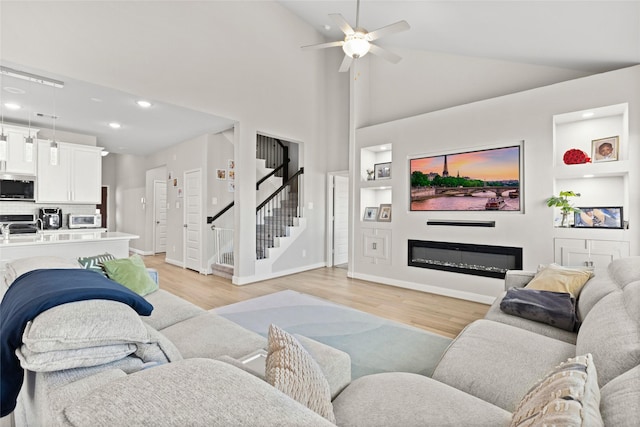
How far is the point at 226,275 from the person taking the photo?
557 cm

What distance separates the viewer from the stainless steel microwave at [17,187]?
4.96 m

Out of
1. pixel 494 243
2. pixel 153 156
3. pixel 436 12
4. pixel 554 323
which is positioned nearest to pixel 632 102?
pixel 494 243

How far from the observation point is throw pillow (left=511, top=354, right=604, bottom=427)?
63 cm

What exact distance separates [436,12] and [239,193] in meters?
3.81

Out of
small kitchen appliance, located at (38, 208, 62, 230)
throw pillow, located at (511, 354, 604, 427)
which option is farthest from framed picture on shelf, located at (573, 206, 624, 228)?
small kitchen appliance, located at (38, 208, 62, 230)

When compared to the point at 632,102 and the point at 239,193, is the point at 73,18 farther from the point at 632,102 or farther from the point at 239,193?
the point at 632,102

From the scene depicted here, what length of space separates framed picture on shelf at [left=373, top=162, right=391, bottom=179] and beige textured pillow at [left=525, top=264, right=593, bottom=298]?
3115mm

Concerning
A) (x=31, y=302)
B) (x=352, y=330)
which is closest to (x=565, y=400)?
(x=31, y=302)

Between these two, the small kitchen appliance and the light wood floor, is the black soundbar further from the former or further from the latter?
the small kitchen appliance

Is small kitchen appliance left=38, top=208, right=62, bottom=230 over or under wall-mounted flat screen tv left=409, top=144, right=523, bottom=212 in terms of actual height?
under

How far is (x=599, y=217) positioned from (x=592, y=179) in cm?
50

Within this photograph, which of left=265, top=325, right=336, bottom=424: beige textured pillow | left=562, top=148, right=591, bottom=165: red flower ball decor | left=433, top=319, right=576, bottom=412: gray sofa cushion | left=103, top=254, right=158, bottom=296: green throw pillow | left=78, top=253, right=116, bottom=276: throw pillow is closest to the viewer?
left=265, top=325, right=336, bottom=424: beige textured pillow

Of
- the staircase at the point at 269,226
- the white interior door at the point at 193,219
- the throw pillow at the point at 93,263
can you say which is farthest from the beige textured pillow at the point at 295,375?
the white interior door at the point at 193,219

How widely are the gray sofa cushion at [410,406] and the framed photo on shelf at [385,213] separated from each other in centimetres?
398
